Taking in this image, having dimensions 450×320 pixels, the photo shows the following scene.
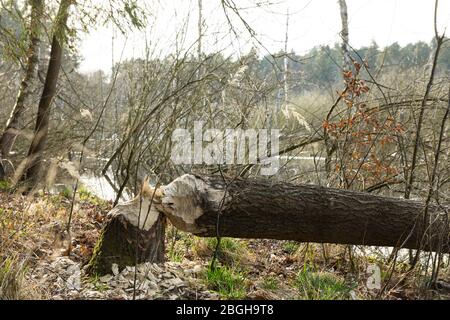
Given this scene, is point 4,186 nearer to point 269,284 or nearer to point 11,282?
point 11,282

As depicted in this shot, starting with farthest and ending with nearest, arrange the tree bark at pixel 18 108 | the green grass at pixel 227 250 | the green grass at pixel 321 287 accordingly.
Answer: the tree bark at pixel 18 108 < the green grass at pixel 227 250 < the green grass at pixel 321 287

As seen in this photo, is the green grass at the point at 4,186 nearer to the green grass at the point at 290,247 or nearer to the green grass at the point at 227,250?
the green grass at the point at 227,250

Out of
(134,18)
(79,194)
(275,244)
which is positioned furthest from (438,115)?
(79,194)

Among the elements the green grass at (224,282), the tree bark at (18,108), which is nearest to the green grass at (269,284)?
the green grass at (224,282)

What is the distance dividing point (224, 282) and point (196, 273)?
359 millimetres

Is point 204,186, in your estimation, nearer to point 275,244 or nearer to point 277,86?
point 275,244

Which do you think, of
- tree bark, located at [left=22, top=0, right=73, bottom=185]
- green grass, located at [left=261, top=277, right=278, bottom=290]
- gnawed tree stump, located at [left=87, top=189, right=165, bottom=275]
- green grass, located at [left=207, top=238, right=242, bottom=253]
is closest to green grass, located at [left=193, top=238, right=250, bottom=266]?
green grass, located at [left=207, top=238, right=242, bottom=253]

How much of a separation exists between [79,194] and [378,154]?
4.81m

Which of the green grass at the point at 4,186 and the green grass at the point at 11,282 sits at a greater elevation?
the green grass at the point at 4,186

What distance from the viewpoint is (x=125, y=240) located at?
13.1ft

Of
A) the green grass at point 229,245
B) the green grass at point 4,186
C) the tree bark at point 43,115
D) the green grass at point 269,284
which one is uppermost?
the tree bark at point 43,115

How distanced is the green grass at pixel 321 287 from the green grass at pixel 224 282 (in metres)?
0.45

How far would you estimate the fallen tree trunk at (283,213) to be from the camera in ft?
13.2

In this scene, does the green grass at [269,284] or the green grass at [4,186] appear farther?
the green grass at [4,186]
